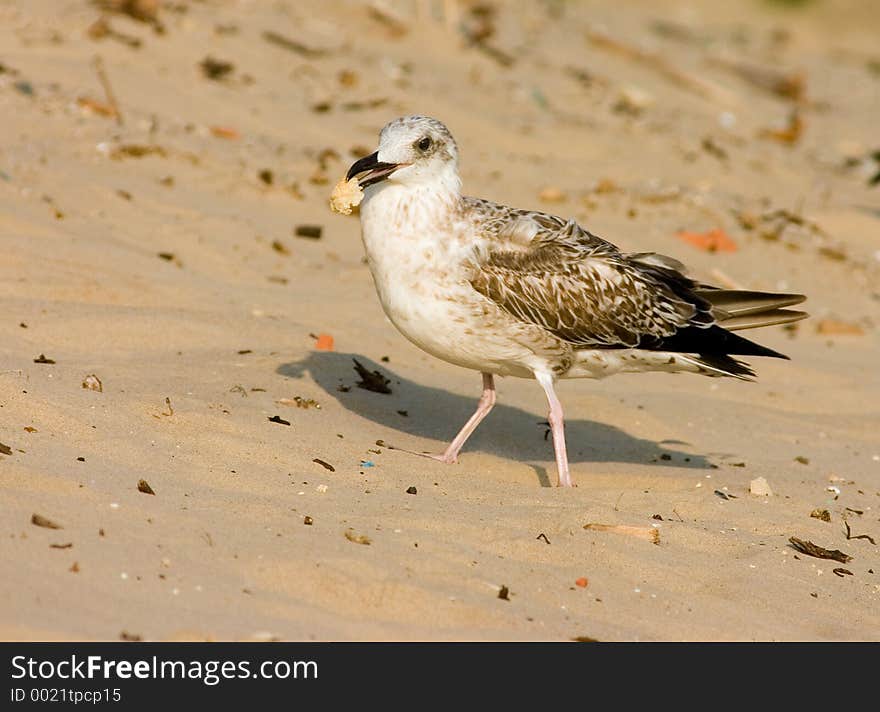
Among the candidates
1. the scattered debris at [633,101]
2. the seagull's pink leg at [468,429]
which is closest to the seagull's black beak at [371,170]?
the seagull's pink leg at [468,429]

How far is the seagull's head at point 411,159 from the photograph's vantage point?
6844 mm

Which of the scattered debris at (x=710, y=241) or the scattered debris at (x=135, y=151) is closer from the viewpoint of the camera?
the scattered debris at (x=135, y=151)

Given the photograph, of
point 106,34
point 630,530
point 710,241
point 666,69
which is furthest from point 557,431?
point 666,69

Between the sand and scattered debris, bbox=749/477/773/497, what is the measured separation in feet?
0.44

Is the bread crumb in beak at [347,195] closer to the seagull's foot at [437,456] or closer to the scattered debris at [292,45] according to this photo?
the seagull's foot at [437,456]

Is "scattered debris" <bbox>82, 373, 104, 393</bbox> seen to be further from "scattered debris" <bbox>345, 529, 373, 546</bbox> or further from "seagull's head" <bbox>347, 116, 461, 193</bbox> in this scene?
"scattered debris" <bbox>345, 529, 373, 546</bbox>

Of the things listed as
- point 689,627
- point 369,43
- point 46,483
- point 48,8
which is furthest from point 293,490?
point 369,43

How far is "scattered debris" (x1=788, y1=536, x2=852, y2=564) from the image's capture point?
6.30 meters

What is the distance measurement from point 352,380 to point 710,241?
5560mm

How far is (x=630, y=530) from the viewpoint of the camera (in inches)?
240

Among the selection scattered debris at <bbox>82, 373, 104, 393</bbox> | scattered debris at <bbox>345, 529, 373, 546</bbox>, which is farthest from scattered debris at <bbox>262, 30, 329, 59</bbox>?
scattered debris at <bbox>345, 529, 373, 546</bbox>

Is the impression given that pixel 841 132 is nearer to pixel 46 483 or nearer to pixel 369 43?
pixel 369 43

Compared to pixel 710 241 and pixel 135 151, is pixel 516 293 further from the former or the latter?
Answer: pixel 710 241

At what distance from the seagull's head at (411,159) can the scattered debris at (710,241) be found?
617cm
